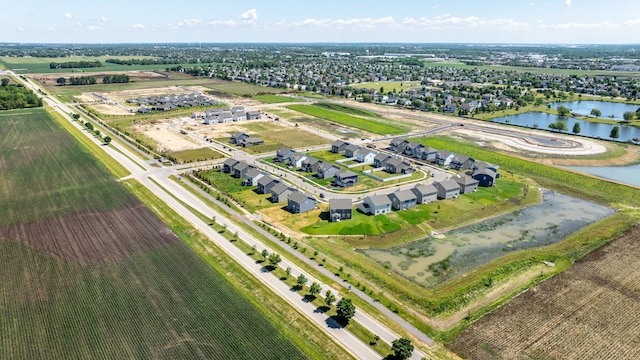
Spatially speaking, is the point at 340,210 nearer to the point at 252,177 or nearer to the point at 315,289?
the point at 315,289

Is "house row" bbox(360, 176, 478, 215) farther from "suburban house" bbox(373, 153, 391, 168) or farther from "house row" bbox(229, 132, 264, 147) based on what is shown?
"house row" bbox(229, 132, 264, 147)

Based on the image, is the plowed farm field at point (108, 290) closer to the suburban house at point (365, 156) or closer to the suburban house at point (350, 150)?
the suburban house at point (365, 156)

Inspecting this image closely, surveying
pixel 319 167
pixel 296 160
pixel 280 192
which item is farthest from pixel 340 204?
pixel 296 160

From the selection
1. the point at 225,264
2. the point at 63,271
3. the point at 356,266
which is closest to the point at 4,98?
the point at 63,271

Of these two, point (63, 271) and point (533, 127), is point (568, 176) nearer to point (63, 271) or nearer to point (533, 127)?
point (533, 127)

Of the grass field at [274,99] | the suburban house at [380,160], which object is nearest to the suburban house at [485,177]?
the suburban house at [380,160]
